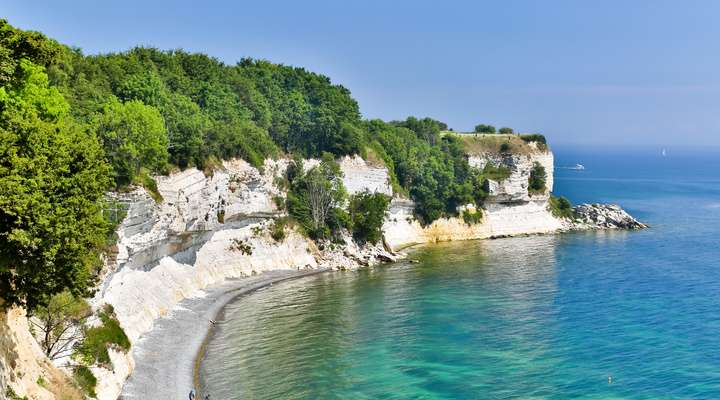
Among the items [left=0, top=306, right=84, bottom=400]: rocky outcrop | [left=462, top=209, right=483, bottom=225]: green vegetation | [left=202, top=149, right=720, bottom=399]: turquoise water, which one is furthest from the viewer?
[left=462, top=209, right=483, bottom=225]: green vegetation

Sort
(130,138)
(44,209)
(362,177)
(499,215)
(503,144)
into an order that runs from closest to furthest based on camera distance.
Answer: (44,209) → (130,138) → (362,177) → (499,215) → (503,144)

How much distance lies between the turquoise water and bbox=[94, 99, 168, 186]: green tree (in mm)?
15963

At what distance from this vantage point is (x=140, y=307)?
5500 cm

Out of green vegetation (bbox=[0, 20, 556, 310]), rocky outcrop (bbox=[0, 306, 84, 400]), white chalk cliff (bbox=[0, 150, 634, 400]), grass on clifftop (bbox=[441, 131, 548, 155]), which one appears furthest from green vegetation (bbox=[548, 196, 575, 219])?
rocky outcrop (bbox=[0, 306, 84, 400])

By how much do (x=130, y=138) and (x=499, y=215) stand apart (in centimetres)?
7590

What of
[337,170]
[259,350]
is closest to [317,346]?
[259,350]

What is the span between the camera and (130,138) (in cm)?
6141

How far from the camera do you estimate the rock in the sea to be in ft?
412

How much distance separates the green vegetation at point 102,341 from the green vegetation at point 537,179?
95298 mm

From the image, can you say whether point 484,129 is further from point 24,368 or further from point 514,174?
point 24,368

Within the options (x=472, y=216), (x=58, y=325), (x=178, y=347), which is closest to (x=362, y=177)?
(x=472, y=216)

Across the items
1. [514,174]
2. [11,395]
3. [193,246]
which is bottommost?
[11,395]

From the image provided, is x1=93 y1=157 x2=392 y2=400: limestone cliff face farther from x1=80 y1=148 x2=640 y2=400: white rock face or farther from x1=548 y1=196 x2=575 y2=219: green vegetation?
x1=548 y1=196 x2=575 y2=219: green vegetation

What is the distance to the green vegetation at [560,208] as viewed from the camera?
128 m
